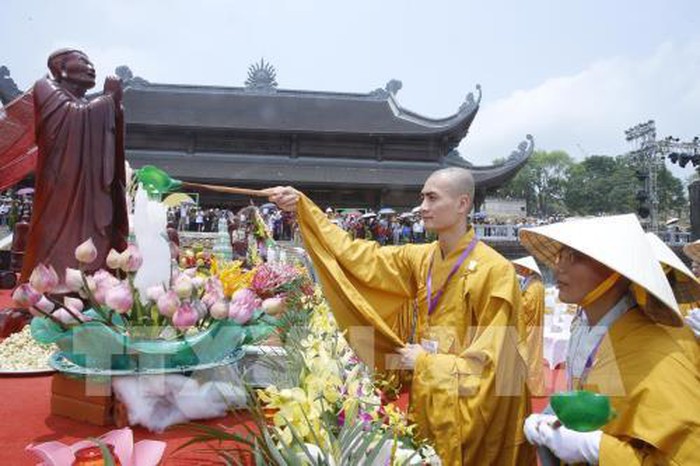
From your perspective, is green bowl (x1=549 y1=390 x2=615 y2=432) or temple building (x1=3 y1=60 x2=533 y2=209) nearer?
green bowl (x1=549 y1=390 x2=615 y2=432)

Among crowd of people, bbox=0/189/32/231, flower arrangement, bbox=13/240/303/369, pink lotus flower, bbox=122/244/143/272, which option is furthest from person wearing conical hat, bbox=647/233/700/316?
crowd of people, bbox=0/189/32/231

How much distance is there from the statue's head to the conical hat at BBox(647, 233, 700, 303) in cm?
418

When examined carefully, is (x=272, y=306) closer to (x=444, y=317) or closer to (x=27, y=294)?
(x=444, y=317)

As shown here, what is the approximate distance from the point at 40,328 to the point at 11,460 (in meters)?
0.59

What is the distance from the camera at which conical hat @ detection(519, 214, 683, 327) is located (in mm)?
1607

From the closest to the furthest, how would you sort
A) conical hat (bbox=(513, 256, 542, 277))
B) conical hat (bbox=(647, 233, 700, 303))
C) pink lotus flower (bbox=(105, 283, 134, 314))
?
conical hat (bbox=(647, 233, 700, 303))
pink lotus flower (bbox=(105, 283, 134, 314))
conical hat (bbox=(513, 256, 542, 277))

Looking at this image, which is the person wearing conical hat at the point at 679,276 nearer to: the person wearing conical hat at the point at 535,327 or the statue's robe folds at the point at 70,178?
the person wearing conical hat at the point at 535,327

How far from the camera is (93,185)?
415cm

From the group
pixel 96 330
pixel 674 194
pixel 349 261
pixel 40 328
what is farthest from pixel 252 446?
pixel 674 194

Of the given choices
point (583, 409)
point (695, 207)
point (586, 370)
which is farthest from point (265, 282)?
point (695, 207)

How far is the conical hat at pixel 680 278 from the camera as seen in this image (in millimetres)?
2180

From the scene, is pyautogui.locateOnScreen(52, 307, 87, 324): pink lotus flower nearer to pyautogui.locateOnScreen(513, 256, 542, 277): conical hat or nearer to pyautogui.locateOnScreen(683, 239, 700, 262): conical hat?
pyautogui.locateOnScreen(683, 239, 700, 262): conical hat

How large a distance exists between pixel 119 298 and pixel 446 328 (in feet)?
4.93

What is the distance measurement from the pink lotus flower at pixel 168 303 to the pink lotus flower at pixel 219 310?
7.0 inches
